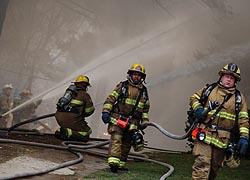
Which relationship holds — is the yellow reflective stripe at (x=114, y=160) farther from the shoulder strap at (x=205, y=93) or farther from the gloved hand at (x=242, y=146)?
the gloved hand at (x=242, y=146)

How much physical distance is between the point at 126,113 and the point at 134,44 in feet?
34.3

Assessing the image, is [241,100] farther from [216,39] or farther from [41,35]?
[41,35]

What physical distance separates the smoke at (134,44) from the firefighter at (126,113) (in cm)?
857

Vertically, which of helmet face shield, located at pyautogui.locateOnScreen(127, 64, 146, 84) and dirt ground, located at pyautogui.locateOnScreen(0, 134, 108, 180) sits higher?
helmet face shield, located at pyautogui.locateOnScreen(127, 64, 146, 84)

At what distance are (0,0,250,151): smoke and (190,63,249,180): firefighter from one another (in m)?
9.55

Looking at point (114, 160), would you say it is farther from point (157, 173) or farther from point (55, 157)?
point (55, 157)

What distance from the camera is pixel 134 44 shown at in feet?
48.8

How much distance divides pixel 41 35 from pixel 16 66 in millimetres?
2355

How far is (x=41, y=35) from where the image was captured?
19.5 m

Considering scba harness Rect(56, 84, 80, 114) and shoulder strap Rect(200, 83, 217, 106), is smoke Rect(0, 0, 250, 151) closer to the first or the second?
scba harness Rect(56, 84, 80, 114)

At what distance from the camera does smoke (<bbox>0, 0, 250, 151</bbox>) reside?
14023mm

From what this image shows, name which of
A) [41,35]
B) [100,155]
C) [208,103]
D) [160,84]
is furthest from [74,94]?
[160,84]

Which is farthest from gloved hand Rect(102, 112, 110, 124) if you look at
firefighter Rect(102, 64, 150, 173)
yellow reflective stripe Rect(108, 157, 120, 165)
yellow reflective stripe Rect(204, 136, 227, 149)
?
yellow reflective stripe Rect(204, 136, 227, 149)

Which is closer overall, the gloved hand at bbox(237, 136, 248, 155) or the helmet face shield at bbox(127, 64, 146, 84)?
the gloved hand at bbox(237, 136, 248, 155)
